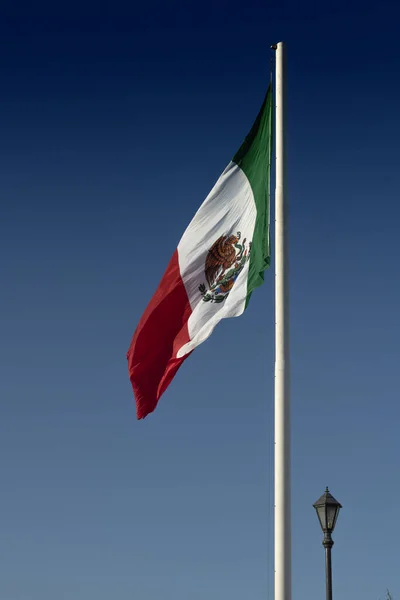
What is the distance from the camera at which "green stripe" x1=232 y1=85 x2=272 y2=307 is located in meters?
16.0

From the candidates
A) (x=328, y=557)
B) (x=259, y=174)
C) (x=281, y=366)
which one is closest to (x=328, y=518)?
(x=328, y=557)

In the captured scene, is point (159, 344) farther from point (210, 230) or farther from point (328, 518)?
point (328, 518)

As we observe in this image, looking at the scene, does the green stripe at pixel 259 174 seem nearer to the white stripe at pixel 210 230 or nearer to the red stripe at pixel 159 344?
the white stripe at pixel 210 230

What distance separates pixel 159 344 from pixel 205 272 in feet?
4.79

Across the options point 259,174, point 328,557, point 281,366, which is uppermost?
point 259,174

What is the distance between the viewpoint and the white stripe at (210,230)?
55.1ft

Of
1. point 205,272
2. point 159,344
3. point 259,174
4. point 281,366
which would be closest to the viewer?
point 281,366

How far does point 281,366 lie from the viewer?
1486cm

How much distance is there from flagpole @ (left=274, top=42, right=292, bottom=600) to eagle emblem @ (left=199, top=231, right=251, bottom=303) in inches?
39.5

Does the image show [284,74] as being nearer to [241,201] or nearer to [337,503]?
[241,201]

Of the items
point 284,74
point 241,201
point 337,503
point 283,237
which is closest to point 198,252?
point 241,201

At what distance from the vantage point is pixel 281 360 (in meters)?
14.9

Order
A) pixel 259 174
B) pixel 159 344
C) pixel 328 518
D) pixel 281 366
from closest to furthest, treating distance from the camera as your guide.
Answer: pixel 281 366, pixel 259 174, pixel 159 344, pixel 328 518

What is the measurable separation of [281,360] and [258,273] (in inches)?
66.0
